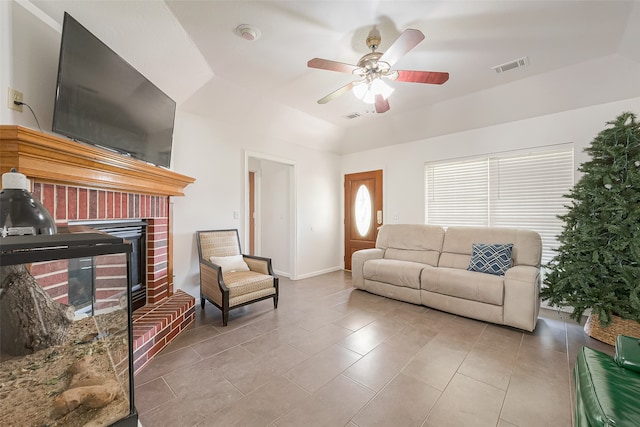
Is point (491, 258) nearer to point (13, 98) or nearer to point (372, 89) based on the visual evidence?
point (372, 89)

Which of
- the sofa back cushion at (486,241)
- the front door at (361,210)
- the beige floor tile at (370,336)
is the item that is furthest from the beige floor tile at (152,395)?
the front door at (361,210)

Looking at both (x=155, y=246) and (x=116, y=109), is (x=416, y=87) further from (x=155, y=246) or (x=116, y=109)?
(x=155, y=246)

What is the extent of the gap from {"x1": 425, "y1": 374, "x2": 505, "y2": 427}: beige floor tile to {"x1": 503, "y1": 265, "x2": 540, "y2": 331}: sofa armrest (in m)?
1.18

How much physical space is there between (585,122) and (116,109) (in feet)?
16.0

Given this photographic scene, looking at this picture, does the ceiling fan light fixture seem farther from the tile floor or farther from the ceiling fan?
the tile floor

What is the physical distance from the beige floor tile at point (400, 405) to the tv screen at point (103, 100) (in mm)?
2524

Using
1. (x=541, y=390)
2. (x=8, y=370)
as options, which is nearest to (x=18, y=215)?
(x=8, y=370)

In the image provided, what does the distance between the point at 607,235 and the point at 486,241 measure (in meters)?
1.10

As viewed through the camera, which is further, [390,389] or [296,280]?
[296,280]

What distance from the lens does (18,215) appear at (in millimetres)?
1031

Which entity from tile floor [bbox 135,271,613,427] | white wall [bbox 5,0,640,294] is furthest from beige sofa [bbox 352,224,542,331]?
white wall [bbox 5,0,640,294]

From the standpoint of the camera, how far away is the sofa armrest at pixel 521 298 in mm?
2594

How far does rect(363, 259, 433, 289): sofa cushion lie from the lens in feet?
11.1

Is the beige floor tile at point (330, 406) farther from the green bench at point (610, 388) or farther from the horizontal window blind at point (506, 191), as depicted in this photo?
the horizontal window blind at point (506, 191)
